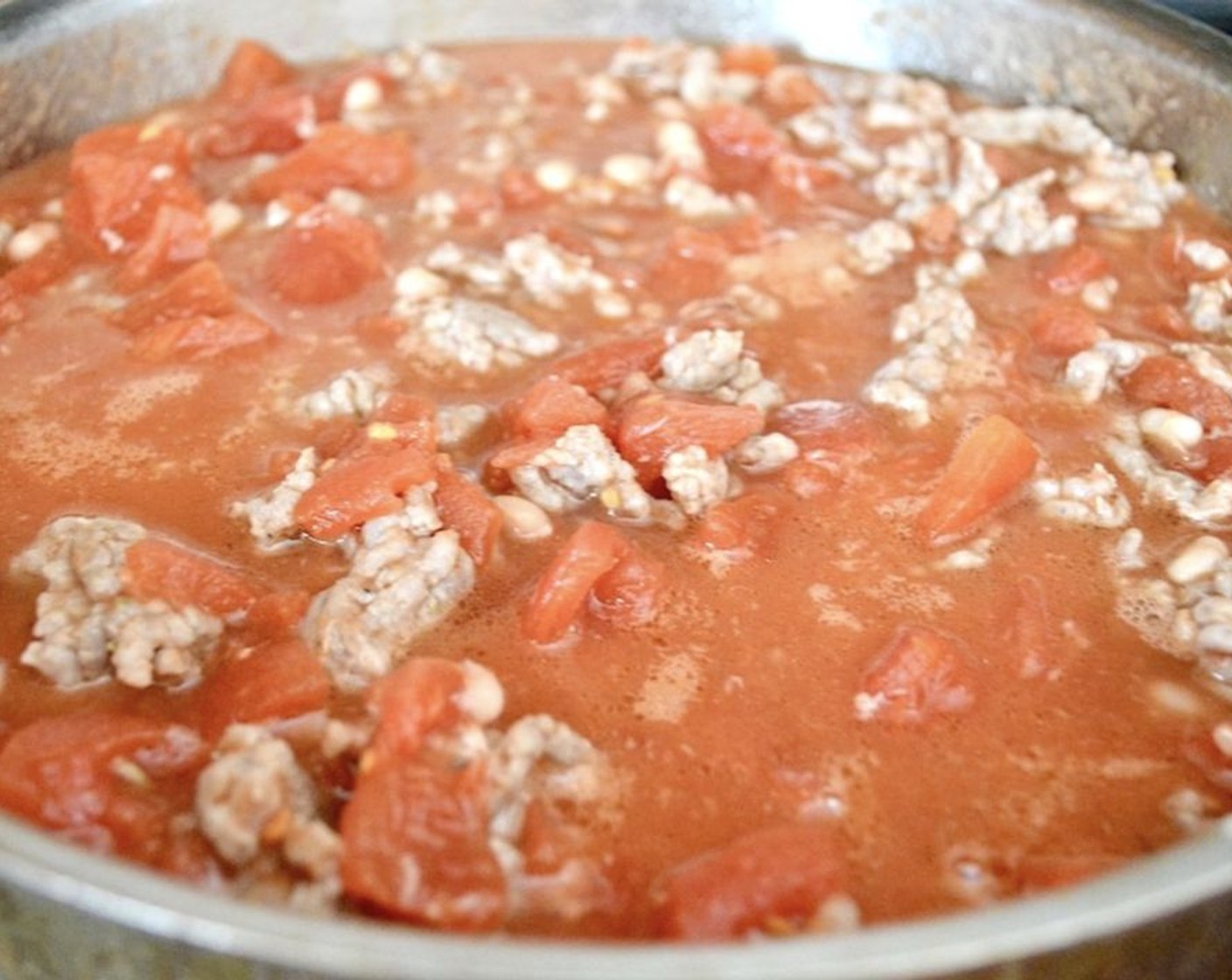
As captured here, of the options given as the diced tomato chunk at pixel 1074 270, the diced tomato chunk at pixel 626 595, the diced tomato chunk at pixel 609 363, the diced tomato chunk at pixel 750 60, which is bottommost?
the diced tomato chunk at pixel 626 595

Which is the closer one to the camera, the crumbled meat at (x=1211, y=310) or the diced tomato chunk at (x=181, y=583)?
the diced tomato chunk at (x=181, y=583)

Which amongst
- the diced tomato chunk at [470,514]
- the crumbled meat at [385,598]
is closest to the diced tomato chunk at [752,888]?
the crumbled meat at [385,598]

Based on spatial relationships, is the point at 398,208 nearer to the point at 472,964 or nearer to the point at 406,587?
the point at 406,587

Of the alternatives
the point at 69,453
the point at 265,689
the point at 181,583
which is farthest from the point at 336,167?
the point at 265,689

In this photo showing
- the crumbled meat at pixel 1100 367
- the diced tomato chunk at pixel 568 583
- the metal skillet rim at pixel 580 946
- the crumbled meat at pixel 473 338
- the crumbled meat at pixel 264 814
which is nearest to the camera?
the metal skillet rim at pixel 580 946

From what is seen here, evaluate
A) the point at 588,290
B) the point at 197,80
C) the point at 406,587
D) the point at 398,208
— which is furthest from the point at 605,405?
the point at 197,80

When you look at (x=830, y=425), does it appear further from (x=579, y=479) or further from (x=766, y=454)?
(x=579, y=479)

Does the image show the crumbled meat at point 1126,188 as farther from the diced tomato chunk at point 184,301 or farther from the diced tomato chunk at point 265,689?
the diced tomato chunk at point 265,689
